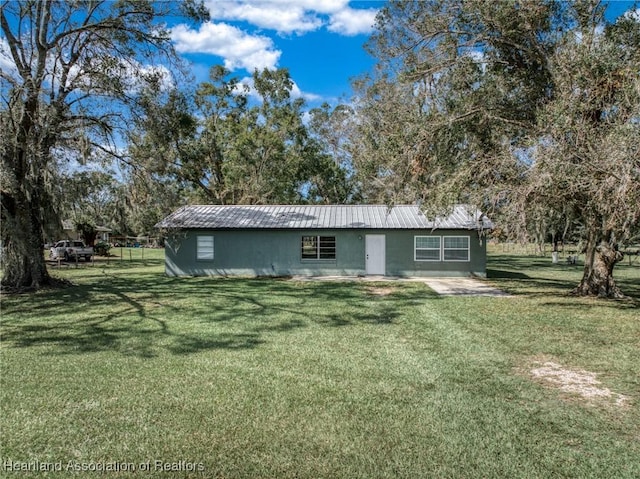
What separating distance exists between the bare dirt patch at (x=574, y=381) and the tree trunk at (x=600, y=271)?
7841mm

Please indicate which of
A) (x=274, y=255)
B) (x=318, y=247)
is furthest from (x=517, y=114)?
(x=274, y=255)

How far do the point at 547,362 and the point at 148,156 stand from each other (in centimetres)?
1185

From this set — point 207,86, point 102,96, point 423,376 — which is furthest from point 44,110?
point 207,86

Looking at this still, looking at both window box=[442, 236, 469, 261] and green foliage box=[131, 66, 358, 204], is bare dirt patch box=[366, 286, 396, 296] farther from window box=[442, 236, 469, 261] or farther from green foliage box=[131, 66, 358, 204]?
green foliage box=[131, 66, 358, 204]

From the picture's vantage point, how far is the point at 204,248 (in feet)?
60.5

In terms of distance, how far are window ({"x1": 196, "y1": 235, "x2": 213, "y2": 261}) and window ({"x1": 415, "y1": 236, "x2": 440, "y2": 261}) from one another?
28.6 ft

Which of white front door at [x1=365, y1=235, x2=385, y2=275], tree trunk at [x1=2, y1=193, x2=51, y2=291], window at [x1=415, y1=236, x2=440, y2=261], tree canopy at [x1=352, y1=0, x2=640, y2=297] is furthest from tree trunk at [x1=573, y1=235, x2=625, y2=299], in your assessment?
tree trunk at [x1=2, y1=193, x2=51, y2=291]

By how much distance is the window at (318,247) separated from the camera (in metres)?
18.2

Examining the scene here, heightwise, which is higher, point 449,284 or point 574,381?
point 449,284

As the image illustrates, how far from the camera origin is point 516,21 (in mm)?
10008

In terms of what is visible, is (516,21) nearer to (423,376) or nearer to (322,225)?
(423,376)

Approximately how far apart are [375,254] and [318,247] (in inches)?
95.4

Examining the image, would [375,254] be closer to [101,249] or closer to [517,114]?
[517,114]

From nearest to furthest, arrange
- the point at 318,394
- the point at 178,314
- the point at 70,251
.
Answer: the point at 318,394, the point at 178,314, the point at 70,251
